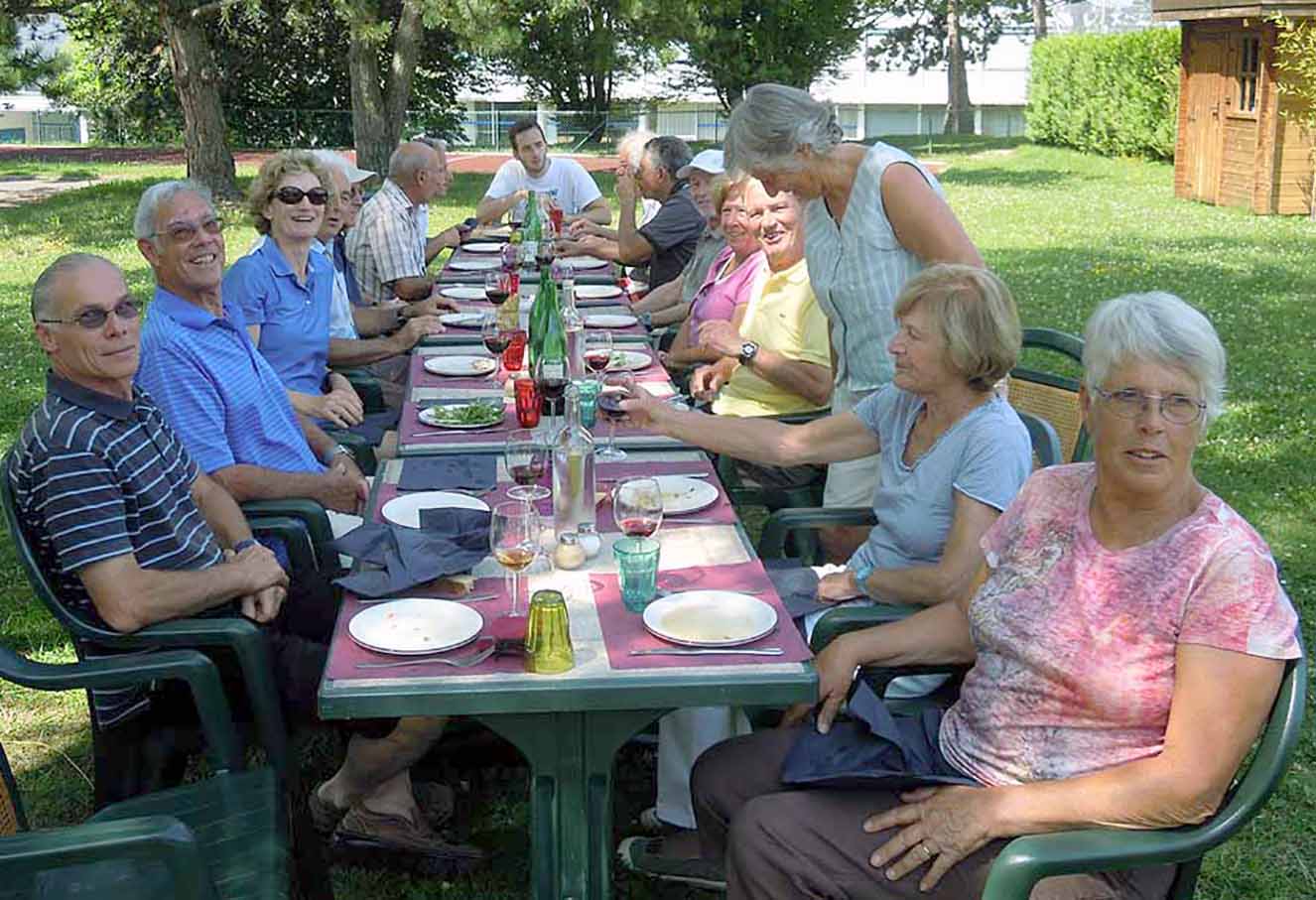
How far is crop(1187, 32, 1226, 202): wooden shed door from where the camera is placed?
1628cm

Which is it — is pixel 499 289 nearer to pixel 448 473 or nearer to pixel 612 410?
pixel 612 410

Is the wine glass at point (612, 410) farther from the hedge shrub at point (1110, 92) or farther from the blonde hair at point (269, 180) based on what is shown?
the hedge shrub at point (1110, 92)

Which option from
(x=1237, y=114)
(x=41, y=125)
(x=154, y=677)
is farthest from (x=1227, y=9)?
(x=41, y=125)

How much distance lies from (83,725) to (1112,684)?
2.97 metres

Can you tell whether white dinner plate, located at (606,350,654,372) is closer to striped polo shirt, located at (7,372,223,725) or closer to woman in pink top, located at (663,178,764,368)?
woman in pink top, located at (663,178,764,368)

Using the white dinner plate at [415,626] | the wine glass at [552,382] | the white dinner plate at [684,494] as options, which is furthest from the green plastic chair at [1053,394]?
the white dinner plate at [415,626]

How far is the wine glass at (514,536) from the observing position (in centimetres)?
247

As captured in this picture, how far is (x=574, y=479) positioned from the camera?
2.81 m

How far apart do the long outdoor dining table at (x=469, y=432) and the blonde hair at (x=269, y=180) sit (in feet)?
2.40

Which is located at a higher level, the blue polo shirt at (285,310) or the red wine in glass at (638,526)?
the blue polo shirt at (285,310)

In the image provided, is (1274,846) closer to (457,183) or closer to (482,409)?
(482,409)

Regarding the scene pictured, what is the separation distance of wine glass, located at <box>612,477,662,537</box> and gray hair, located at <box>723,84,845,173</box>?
123 centimetres

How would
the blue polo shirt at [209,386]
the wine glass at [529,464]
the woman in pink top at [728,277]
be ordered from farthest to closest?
the woman in pink top at [728,277], the blue polo shirt at [209,386], the wine glass at [529,464]

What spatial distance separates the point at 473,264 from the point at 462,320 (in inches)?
82.6
